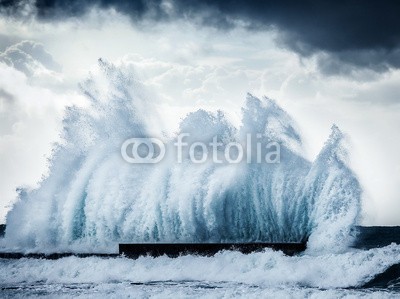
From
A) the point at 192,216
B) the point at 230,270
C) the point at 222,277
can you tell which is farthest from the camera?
the point at 192,216

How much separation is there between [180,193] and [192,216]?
1072 millimetres

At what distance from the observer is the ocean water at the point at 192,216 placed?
1410 centimetres

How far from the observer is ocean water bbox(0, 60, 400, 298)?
14.1 metres

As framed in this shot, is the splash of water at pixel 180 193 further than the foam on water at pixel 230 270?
Yes

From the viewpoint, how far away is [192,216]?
1928cm

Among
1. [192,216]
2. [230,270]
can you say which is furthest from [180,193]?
[230,270]

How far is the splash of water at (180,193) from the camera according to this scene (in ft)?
61.1

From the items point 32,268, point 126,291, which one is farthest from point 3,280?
point 126,291

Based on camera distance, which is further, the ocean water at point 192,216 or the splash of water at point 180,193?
the splash of water at point 180,193

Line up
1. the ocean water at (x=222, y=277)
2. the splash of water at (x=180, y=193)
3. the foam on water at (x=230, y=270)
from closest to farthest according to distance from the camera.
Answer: the ocean water at (x=222, y=277), the foam on water at (x=230, y=270), the splash of water at (x=180, y=193)

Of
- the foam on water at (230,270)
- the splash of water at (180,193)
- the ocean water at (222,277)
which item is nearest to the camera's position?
the ocean water at (222,277)

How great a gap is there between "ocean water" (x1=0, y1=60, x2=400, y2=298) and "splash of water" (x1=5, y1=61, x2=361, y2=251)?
0.04 metres

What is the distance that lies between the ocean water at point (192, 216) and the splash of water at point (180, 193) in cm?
4

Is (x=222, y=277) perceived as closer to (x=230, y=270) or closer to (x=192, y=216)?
(x=230, y=270)
